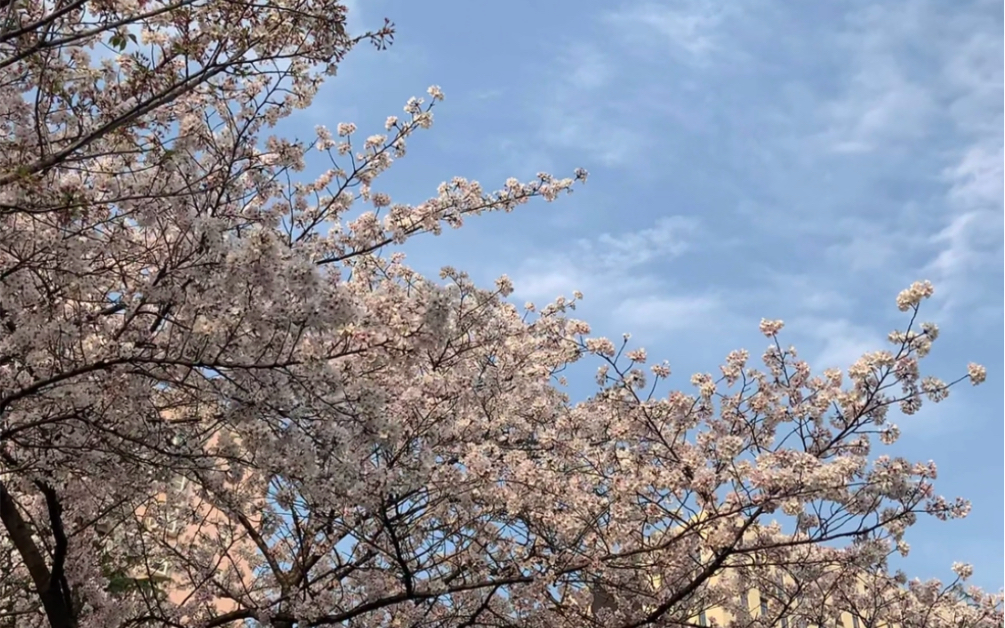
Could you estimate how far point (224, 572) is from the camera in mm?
9625

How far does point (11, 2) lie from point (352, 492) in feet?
11.0

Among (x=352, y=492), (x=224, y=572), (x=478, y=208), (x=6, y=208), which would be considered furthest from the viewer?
(x=224, y=572)

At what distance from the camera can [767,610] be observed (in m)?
9.92

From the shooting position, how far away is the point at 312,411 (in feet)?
17.8

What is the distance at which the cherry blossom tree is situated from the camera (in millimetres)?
5285

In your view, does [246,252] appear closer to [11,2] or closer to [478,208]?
[11,2]

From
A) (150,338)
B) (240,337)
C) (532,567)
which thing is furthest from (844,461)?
(150,338)

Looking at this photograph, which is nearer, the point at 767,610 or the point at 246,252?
the point at 246,252

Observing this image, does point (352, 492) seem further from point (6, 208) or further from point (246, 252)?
point (6, 208)

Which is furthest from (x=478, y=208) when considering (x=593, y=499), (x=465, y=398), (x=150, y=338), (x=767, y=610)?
(x=767, y=610)

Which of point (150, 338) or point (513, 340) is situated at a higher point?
point (513, 340)

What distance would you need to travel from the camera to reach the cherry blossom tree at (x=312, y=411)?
5285 mm

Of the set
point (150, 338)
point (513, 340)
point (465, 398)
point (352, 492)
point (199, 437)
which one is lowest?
point (352, 492)

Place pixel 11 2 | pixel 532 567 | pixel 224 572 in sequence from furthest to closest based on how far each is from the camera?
1. pixel 224 572
2. pixel 532 567
3. pixel 11 2
